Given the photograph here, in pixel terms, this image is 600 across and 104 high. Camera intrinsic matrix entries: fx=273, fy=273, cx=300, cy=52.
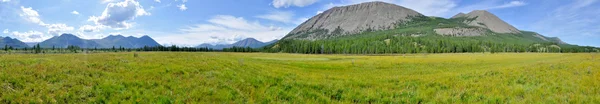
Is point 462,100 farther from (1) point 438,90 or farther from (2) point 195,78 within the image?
(2) point 195,78

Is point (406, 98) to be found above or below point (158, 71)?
below

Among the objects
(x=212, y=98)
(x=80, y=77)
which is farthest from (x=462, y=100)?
(x=80, y=77)

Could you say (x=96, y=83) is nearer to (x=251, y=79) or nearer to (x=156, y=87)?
(x=156, y=87)

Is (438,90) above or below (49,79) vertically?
below

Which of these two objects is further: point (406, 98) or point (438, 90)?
point (438, 90)

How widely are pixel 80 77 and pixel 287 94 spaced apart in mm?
8853

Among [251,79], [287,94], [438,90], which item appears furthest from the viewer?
[251,79]

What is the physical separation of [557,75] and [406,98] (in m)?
12.9

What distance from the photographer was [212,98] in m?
11.1

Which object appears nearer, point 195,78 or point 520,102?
point 520,102

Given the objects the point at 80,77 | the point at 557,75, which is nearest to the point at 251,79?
the point at 80,77

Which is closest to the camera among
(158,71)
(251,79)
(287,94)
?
(287,94)

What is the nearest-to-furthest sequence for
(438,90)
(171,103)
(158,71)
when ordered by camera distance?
(171,103), (438,90), (158,71)

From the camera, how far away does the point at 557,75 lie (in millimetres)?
17297
